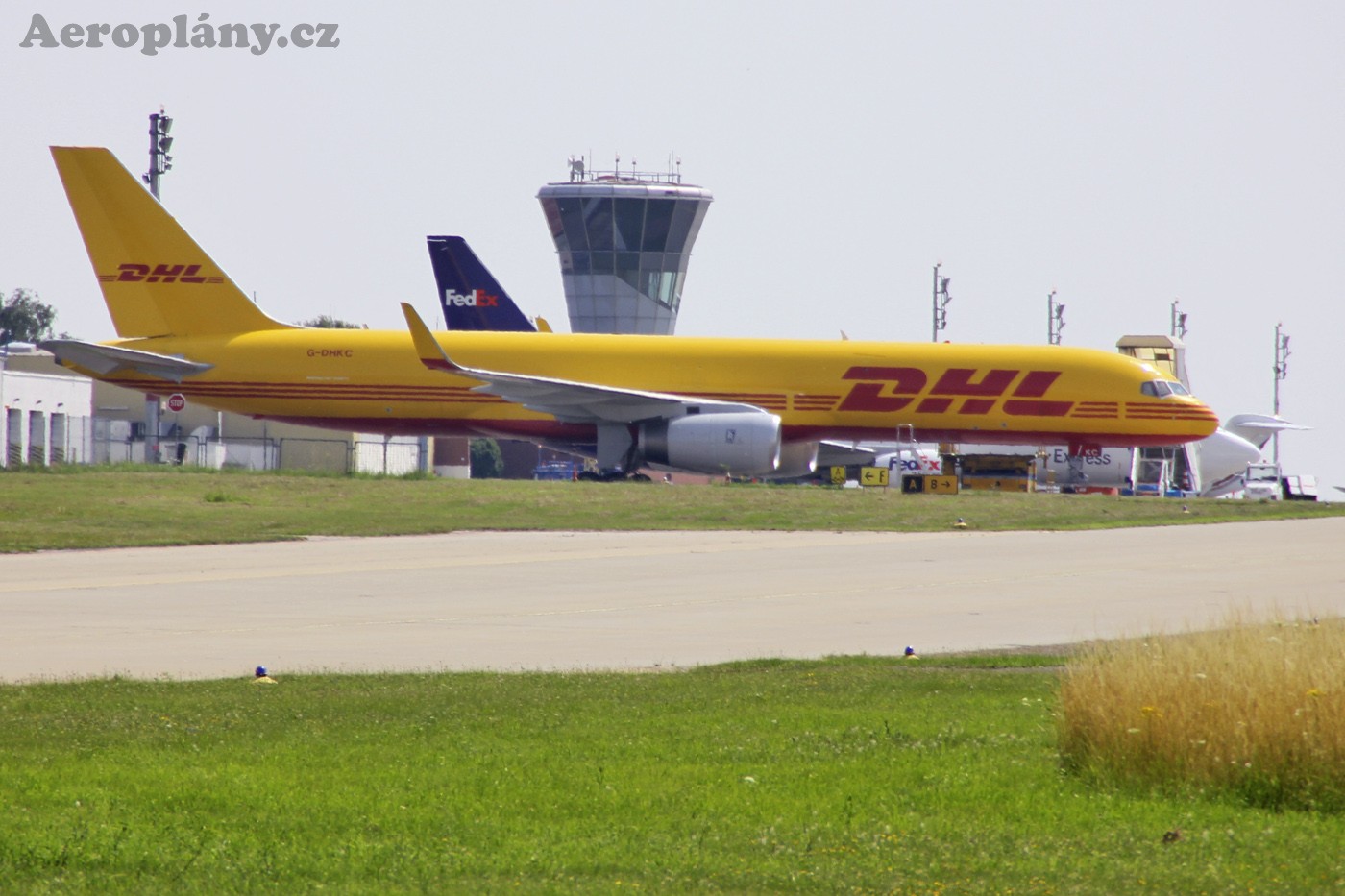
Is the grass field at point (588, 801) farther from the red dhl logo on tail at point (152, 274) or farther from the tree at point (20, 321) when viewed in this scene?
the tree at point (20, 321)

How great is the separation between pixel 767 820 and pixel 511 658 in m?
6.43

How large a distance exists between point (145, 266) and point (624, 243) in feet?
171

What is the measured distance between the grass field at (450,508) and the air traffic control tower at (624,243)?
183 ft

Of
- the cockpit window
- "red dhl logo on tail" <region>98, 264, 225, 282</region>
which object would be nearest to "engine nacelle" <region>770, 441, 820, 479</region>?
the cockpit window

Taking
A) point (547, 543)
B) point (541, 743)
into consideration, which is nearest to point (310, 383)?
point (547, 543)

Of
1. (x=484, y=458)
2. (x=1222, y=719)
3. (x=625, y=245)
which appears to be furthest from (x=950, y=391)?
(x=484, y=458)

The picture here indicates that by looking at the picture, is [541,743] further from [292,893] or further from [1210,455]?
[1210,455]

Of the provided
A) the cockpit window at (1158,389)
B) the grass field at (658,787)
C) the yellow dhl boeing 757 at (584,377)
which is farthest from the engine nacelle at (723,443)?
the grass field at (658,787)

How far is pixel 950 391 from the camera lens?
4209 centimetres

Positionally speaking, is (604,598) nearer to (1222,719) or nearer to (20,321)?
(1222,719)

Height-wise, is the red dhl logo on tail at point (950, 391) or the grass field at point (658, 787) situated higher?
the red dhl logo on tail at point (950, 391)

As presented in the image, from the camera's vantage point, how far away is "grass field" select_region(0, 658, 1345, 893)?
672 cm

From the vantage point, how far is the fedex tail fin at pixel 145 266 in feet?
141

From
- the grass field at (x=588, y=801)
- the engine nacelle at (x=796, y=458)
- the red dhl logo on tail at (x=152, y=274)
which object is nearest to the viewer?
the grass field at (x=588, y=801)
